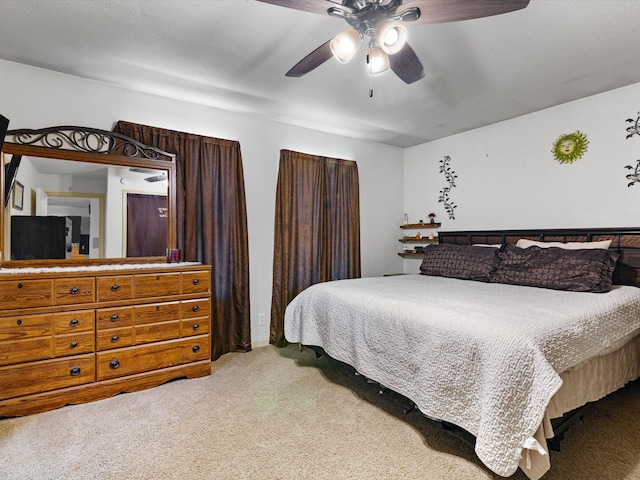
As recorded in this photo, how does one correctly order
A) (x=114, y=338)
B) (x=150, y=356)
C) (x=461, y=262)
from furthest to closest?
(x=461, y=262) → (x=150, y=356) → (x=114, y=338)

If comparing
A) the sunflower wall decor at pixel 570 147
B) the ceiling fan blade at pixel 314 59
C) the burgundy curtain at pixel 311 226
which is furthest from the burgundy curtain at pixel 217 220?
the sunflower wall decor at pixel 570 147

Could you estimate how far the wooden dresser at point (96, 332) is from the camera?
7.05ft

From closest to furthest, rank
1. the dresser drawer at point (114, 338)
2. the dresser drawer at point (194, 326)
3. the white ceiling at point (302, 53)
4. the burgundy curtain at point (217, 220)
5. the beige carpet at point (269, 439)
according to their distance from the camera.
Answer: the beige carpet at point (269, 439) < the white ceiling at point (302, 53) < the dresser drawer at point (114, 338) < the dresser drawer at point (194, 326) < the burgundy curtain at point (217, 220)

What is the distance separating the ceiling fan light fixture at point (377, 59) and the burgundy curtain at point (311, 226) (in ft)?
6.30

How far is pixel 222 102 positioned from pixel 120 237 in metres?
1.56

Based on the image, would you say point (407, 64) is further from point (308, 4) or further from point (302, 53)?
point (302, 53)

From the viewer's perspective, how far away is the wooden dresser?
2148 mm

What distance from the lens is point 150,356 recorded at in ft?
8.43

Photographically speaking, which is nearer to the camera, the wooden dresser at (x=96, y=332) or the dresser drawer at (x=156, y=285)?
the wooden dresser at (x=96, y=332)

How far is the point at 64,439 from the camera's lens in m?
1.93

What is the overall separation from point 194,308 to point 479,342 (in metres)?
2.15

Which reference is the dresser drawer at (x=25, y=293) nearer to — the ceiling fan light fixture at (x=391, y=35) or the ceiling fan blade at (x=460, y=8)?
the ceiling fan light fixture at (x=391, y=35)

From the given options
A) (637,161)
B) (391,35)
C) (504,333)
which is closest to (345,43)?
(391,35)

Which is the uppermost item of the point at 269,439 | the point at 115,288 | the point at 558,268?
the point at 558,268
